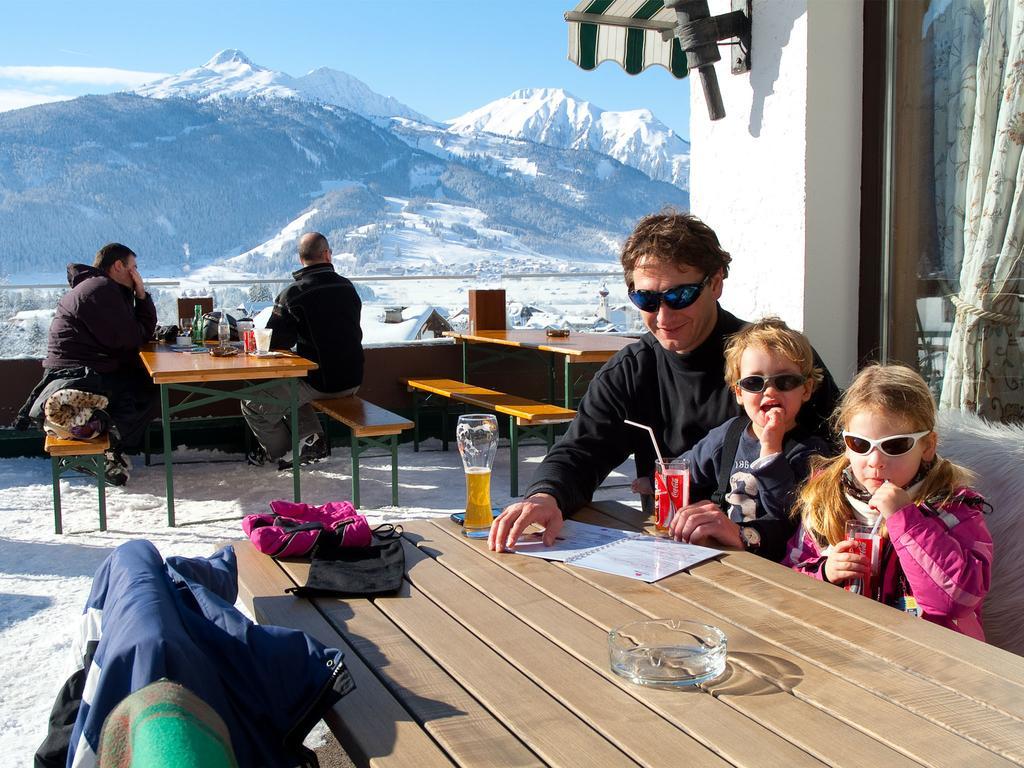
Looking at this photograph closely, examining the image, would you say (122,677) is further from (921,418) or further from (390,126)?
(390,126)

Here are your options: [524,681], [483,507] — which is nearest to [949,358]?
[483,507]

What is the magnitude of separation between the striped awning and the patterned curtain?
5.44 ft

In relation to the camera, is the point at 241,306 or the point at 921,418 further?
the point at 241,306

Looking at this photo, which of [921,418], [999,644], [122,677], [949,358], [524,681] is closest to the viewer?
[122,677]

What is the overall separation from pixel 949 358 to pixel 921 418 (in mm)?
1372

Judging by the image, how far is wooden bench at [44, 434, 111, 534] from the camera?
15.1 ft

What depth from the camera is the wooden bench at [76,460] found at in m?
4.61

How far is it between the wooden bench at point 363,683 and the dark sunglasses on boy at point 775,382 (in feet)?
2.95

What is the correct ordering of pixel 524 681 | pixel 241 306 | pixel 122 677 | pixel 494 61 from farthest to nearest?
pixel 494 61 < pixel 241 306 < pixel 524 681 < pixel 122 677

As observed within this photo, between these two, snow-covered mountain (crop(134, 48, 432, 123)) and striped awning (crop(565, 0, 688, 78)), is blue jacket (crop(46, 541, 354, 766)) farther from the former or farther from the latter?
snow-covered mountain (crop(134, 48, 432, 123))

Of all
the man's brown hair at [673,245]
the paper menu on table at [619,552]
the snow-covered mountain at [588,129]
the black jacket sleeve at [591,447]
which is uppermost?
the snow-covered mountain at [588,129]

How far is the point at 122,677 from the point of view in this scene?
86 centimetres

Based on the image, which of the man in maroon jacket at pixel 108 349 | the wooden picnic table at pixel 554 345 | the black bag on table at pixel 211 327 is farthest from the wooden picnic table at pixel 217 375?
the wooden picnic table at pixel 554 345

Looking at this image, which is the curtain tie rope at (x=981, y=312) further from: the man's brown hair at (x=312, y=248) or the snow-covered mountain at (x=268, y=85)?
A: the snow-covered mountain at (x=268, y=85)
